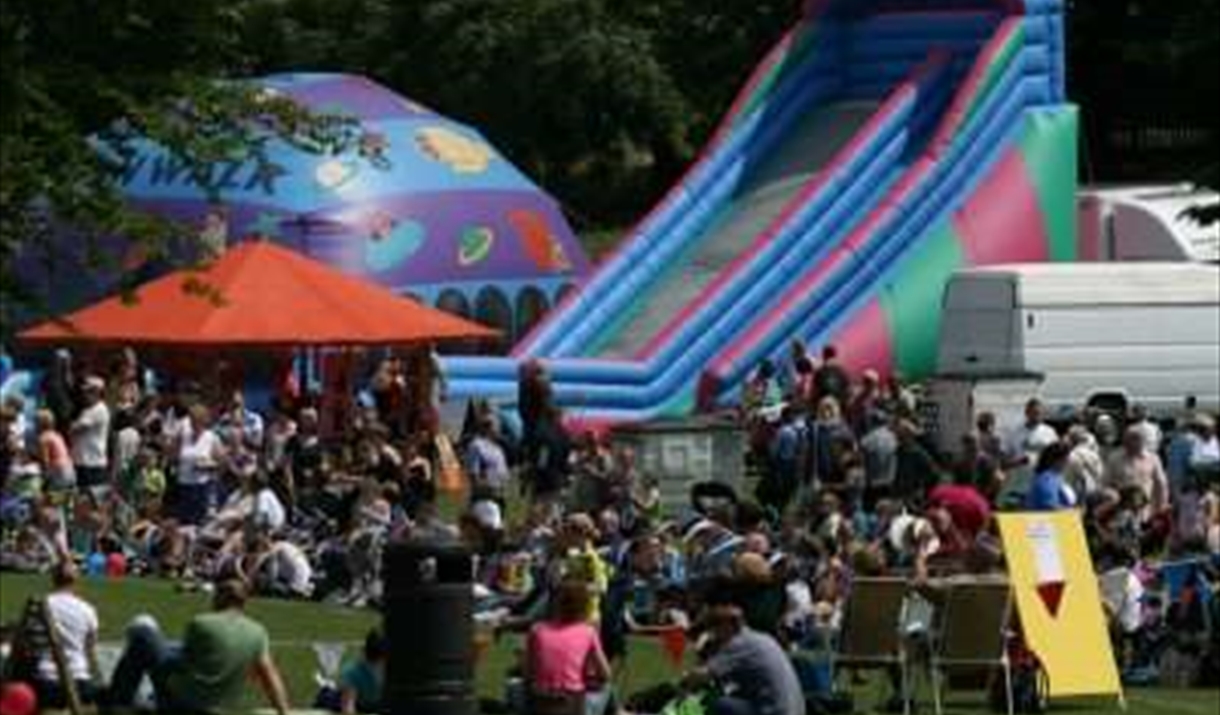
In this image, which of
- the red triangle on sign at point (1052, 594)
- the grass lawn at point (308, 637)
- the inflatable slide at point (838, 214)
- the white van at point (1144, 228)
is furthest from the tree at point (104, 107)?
the white van at point (1144, 228)

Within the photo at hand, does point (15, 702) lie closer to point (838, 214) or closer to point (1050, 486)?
point (1050, 486)

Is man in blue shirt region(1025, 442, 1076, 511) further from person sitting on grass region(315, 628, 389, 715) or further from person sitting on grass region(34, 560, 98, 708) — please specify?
person sitting on grass region(34, 560, 98, 708)

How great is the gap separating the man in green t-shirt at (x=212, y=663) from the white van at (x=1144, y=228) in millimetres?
24929

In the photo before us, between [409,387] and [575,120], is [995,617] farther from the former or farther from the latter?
[575,120]

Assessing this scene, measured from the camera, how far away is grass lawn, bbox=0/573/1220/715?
22.6 meters

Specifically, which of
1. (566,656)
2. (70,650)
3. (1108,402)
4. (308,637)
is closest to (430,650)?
(566,656)

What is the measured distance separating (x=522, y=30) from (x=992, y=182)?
51.3 ft

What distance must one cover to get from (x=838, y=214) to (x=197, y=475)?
38.1 ft

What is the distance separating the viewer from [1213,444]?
101 feet

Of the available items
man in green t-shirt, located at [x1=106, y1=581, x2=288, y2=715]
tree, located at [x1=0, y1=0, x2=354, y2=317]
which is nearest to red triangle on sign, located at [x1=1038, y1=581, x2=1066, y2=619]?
man in green t-shirt, located at [x1=106, y1=581, x2=288, y2=715]

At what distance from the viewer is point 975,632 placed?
22.2m

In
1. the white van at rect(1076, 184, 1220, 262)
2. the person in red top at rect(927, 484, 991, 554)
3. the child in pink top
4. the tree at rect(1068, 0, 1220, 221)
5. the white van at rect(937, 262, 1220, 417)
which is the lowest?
the person in red top at rect(927, 484, 991, 554)

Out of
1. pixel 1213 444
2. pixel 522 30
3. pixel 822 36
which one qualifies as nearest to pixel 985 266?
pixel 822 36

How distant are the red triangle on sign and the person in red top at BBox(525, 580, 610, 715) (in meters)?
3.61
